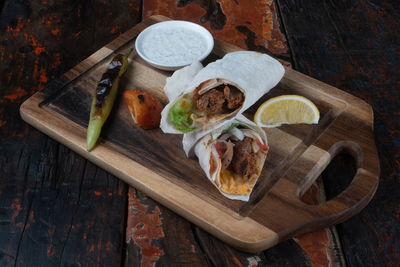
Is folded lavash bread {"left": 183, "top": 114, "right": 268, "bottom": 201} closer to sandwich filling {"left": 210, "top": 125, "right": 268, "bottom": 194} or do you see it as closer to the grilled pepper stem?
sandwich filling {"left": 210, "top": 125, "right": 268, "bottom": 194}

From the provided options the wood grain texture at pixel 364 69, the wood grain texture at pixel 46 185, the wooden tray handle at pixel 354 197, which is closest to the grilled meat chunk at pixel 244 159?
the wooden tray handle at pixel 354 197

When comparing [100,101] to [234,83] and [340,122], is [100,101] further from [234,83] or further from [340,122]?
[340,122]

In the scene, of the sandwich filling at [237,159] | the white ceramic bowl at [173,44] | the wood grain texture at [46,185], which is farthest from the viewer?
the white ceramic bowl at [173,44]

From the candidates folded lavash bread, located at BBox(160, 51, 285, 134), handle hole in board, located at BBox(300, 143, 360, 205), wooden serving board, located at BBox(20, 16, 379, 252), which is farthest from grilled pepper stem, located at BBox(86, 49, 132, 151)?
handle hole in board, located at BBox(300, 143, 360, 205)

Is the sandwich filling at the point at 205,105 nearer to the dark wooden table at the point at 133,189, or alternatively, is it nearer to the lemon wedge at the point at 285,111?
the lemon wedge at the point at 285,111

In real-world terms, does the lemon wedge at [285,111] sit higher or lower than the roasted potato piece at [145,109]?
higher

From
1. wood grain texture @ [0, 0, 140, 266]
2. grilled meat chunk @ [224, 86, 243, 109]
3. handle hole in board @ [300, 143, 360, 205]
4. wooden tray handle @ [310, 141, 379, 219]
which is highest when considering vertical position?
Answer: grilled meat chunk @ [224, 86, 243, 109]

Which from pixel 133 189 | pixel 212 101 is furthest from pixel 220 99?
pixel 133 189
